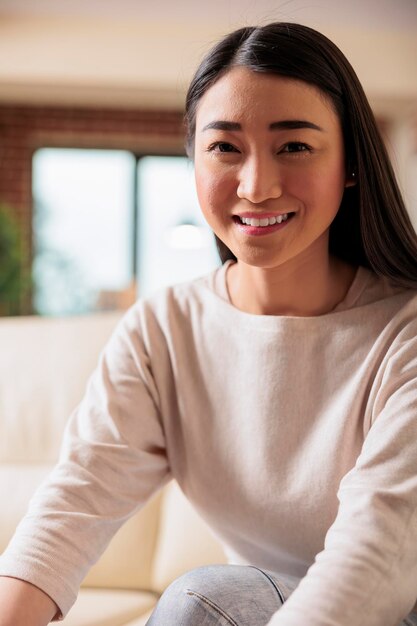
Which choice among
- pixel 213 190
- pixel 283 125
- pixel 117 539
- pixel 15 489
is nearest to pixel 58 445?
pixel 15 489

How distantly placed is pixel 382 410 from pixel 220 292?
0.33 metres

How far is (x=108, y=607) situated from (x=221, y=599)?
74 centimetres

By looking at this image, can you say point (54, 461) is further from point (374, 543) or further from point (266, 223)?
point (374, 543)

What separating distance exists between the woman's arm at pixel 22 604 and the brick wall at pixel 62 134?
20.1ft

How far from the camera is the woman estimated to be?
0.98 metres

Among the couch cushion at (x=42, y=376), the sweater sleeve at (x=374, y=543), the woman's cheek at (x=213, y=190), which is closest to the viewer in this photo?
the sweater sleeve at (x=374, y=543)

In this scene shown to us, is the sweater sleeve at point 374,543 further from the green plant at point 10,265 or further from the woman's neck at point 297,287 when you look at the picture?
the green plant at point 10,265

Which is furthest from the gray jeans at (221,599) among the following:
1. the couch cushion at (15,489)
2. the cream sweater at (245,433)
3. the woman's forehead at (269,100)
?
the couch cushion at (15,489)

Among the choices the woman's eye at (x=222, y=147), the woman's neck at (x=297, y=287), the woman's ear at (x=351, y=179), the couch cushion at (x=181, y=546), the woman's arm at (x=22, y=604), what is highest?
the woman's eye at (x=222, y=147)

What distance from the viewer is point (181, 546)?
1817mm

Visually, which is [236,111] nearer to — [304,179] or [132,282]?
[304,179]

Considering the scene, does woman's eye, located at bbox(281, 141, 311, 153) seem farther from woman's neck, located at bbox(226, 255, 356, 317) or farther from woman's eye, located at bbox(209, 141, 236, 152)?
woman's neck, located at bbox(226, 255, 356, 317)

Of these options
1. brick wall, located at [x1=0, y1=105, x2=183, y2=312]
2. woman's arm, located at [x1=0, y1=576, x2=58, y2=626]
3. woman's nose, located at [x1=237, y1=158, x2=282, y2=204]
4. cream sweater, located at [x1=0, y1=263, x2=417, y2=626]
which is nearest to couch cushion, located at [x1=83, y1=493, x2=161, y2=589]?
cream sweater, located at [x1=0, y1=263, x2=417, y2=626]

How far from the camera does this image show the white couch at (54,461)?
1.79 m
